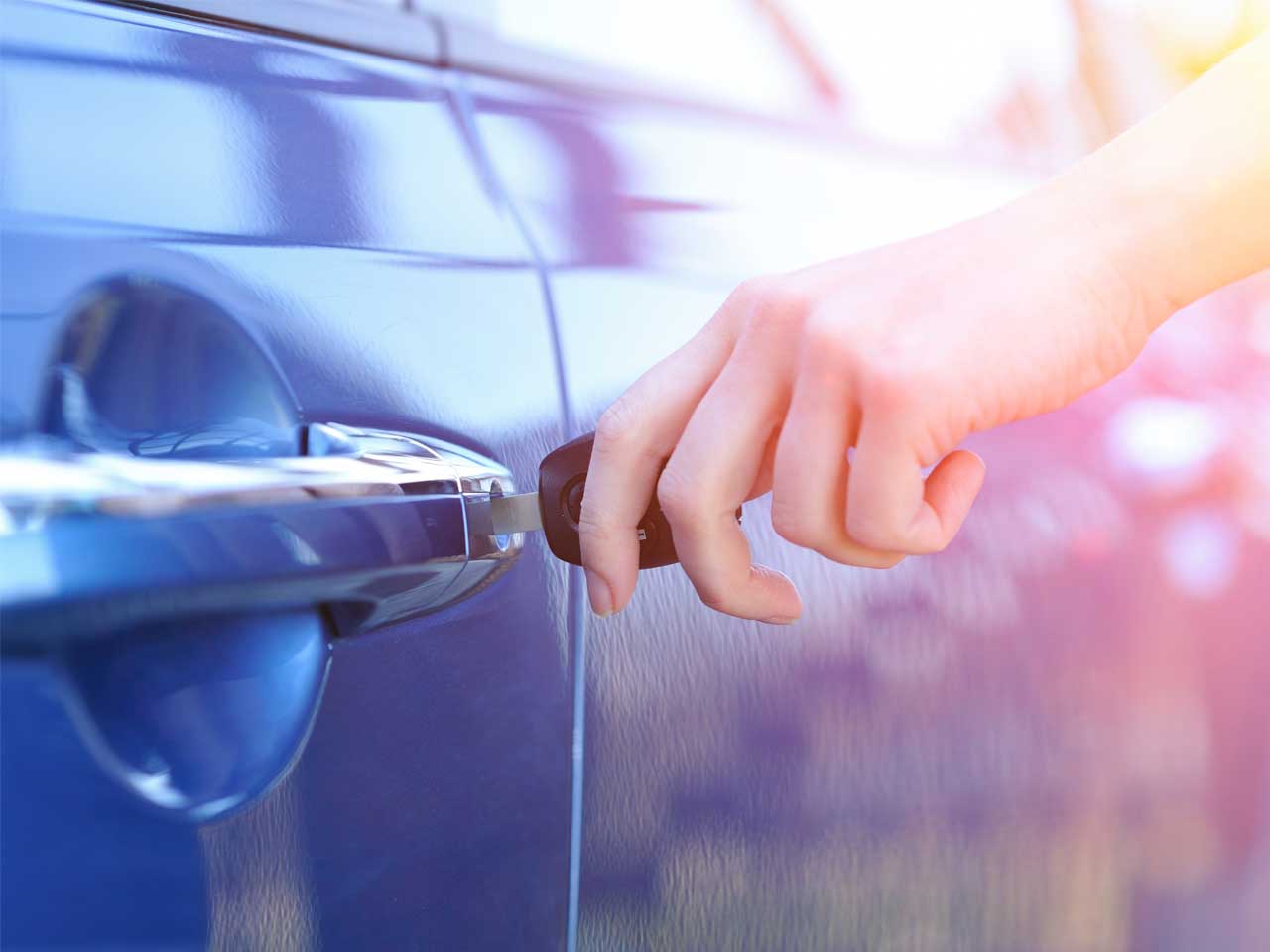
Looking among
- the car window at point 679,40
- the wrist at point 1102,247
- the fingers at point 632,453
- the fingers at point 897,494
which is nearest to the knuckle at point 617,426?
the fingers at point 632,453

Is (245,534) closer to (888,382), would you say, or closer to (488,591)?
(488,591)

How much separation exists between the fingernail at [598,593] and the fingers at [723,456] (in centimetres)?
5

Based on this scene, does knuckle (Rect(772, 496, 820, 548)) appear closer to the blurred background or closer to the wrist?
the wrist

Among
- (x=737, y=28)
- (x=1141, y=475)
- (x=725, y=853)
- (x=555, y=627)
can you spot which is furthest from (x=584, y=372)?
(x=1141, y=475)

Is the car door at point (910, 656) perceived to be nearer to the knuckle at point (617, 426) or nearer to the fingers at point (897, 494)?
the knuckle at point (617, 426)

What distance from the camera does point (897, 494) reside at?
613 mm

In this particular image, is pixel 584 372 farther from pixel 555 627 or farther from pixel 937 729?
pixel 937 729

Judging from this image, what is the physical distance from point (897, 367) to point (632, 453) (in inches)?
6.3

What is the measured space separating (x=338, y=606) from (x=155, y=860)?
14 centimetres

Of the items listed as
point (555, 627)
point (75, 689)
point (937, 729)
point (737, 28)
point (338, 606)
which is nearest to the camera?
point (75, 689)

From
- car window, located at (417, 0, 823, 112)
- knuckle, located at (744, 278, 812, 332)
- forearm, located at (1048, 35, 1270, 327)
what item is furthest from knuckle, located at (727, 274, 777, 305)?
car window, located at (417, 0, 823, 112)

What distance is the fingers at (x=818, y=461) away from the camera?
621 millimetres

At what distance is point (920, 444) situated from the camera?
0.62 metres

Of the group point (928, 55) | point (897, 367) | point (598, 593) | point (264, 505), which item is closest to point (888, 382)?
point (897, 367)
